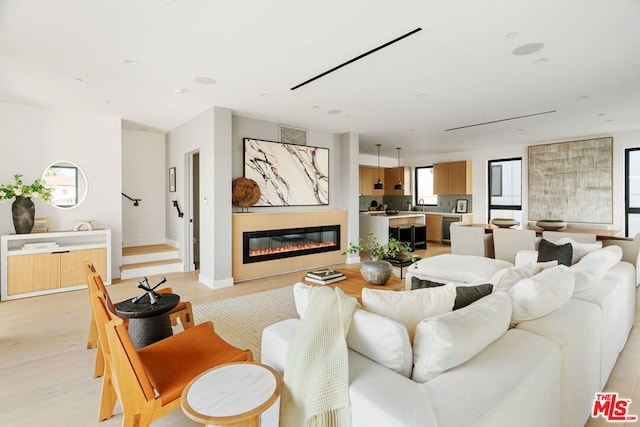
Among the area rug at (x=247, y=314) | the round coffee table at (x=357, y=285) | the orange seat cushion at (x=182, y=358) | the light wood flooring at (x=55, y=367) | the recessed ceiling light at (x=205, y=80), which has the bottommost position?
the light wood flooring at (x=55, y=367)

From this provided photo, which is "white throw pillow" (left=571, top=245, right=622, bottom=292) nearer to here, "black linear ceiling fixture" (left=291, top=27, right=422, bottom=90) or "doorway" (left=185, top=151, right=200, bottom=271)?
"black linear ceiling fixture" (left=291, top=27, right=422, bottom=90)

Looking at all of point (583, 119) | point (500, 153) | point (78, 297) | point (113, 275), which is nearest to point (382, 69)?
point (583, 119)

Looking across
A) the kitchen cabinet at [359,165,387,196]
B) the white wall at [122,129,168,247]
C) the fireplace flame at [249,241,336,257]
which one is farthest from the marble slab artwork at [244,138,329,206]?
the kitchen cabinet at [359,165,387,196]

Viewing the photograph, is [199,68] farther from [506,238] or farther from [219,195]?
[506,238]

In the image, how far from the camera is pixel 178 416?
199 centimetres

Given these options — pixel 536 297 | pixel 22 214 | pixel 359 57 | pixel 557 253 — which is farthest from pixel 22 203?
pixel 557 253

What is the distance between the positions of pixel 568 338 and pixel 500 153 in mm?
7977

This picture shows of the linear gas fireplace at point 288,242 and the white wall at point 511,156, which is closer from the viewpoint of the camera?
the linear gas fireplace at point 288,242

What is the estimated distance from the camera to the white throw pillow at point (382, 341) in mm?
1268

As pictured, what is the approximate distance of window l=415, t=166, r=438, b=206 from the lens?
10070mm

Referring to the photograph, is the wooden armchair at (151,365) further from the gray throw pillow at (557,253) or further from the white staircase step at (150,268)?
the white staircase step at (150,268)

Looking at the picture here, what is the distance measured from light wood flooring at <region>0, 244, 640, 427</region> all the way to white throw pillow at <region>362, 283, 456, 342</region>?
4.48 ft

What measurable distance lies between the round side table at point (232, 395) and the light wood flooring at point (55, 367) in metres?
0.91

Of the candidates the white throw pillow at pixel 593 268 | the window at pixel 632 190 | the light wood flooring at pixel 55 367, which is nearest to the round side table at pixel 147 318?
the light wood flooring at pixel 55 367
